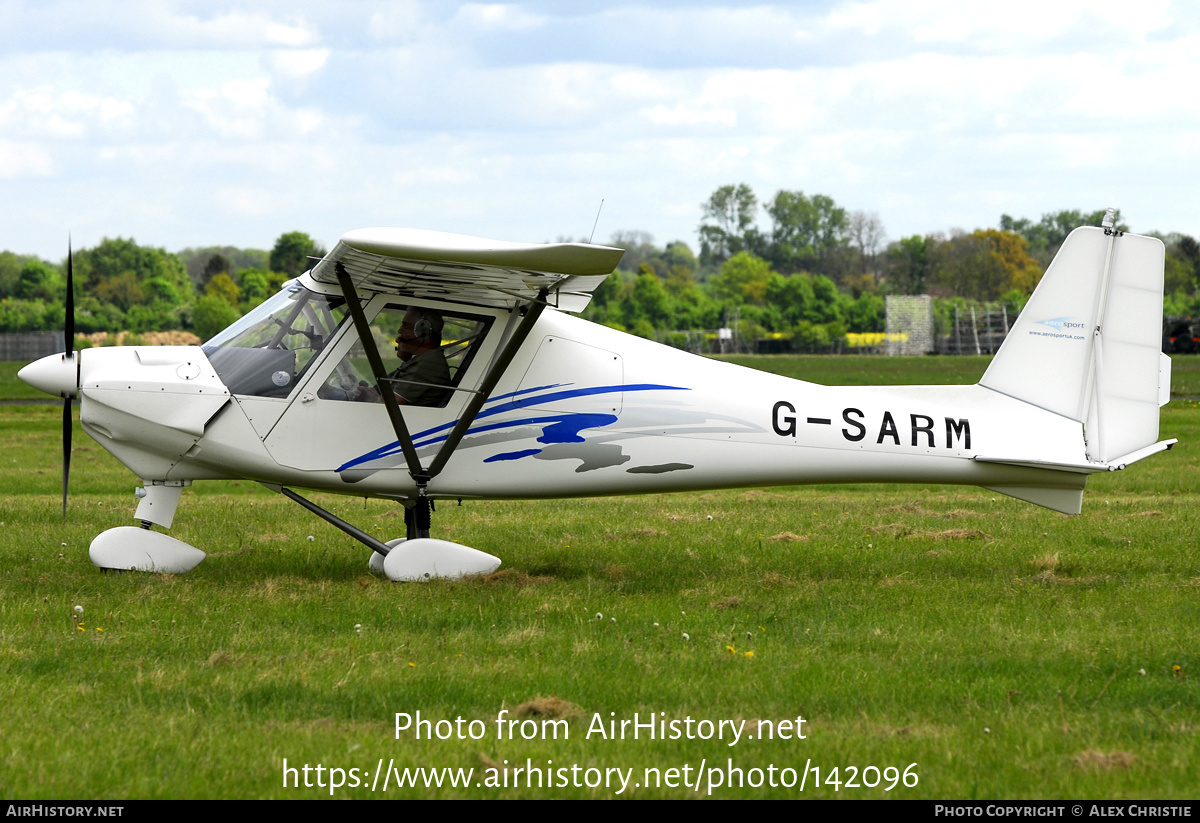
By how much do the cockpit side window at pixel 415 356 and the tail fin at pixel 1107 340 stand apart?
4784mm

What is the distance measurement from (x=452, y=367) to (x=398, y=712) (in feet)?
13.0

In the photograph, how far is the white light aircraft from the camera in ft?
29.6

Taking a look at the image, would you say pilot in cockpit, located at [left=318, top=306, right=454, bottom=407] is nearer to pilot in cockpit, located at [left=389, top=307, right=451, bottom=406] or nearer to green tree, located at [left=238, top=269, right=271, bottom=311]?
pilot in cockpit, located at [left=389, top=307, right=451, bottom=406]

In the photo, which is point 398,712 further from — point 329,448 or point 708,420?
point 708,420

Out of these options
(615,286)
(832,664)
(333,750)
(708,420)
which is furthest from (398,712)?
(615,286)

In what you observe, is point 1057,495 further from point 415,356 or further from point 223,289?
point 223,289

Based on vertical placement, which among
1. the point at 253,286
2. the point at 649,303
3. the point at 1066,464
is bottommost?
the point at 1066,464

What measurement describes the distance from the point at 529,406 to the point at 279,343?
80.2 inches

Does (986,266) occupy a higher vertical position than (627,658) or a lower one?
higher

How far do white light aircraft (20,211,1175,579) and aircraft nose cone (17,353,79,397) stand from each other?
0.02 m

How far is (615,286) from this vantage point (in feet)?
446

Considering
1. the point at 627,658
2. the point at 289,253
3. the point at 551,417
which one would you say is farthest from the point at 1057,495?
the point at 289,253

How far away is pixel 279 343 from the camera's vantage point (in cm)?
918

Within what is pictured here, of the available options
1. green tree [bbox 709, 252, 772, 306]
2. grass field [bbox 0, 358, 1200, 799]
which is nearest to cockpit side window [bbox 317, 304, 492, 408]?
grass field [bbox 0, 358, 1200, 799]
